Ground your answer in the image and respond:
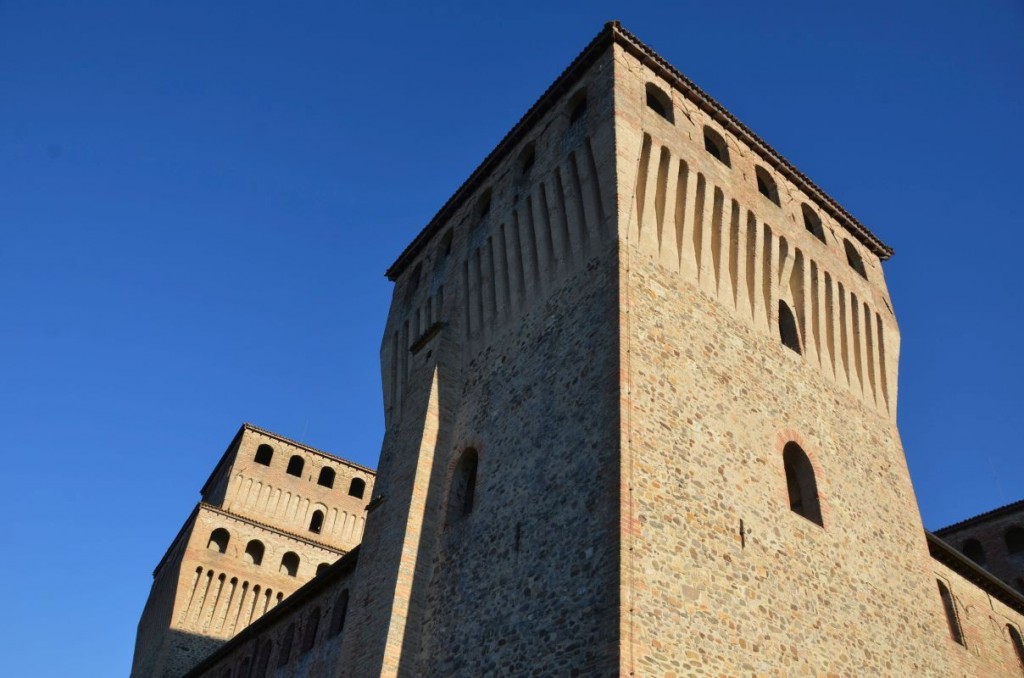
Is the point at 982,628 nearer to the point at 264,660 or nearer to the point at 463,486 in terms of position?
the point at 463,486

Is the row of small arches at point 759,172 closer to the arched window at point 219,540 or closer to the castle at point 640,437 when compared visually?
the castle at point 640,437

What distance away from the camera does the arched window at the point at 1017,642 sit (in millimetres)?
16609

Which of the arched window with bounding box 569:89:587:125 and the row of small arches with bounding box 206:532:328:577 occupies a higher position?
the arched window with bounding box 569:89:587:125

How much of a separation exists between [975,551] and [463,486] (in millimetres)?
19383

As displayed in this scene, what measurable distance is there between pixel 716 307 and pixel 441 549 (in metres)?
5.67

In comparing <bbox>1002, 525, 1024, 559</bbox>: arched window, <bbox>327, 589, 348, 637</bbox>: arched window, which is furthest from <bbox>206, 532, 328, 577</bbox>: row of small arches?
<bbox>1002, 525, 1024, 559</bbox>: arched window

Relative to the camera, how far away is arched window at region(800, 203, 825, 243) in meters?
16.4

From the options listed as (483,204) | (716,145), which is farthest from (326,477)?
(716,145)

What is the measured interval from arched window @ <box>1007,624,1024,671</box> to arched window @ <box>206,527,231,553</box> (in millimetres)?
22273

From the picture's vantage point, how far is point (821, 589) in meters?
11.1

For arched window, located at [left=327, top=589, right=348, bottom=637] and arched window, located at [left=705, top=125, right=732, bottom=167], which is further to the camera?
arched window, located at [left=327, top=589, right=348, bottom=637]

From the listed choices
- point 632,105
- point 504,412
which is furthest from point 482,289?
point 632,105

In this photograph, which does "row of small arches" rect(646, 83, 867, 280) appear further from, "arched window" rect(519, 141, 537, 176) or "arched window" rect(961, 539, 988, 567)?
"arched window" rect(961, 539, 988, 567)

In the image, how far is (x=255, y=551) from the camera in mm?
27938
